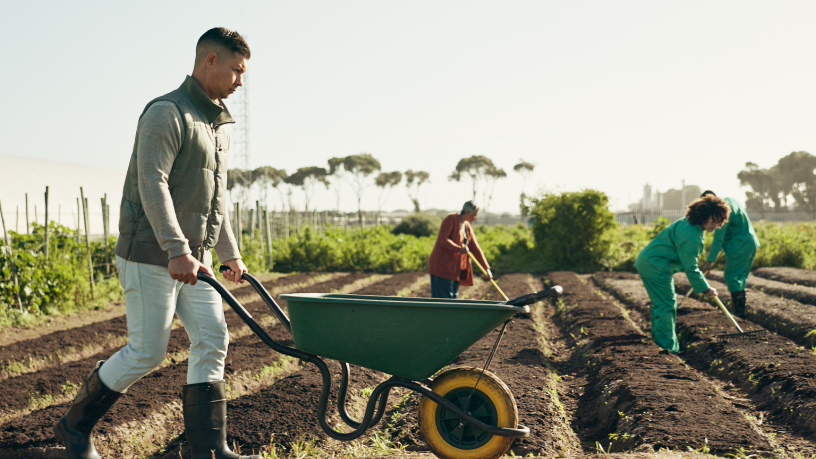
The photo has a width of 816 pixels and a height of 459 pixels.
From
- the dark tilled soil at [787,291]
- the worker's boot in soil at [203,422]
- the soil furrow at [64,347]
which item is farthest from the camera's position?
the dark tilled soil at [787,291]

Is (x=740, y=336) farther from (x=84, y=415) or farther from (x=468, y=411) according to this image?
(x=84, y=415)

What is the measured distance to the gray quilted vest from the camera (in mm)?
2293

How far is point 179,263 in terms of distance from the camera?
7.11 feet

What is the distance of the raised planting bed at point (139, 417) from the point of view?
2943 millimetres

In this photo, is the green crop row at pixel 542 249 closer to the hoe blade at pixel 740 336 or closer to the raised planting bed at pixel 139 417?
the hoe blade at pixel 740 336

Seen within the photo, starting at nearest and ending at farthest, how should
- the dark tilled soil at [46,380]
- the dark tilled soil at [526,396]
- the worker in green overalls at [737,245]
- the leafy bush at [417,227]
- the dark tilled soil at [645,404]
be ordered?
the dark tilled soil at [645,404]
the dark tilled soil at [526,396]
the dark tilled soil at [46,380]
the worker in green overalls at [737,245]
the leafy bush at [417,227]

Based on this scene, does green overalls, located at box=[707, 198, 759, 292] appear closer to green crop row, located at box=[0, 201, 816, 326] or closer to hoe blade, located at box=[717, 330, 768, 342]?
hoe blade, located at box=[717, 330, 768, 342]

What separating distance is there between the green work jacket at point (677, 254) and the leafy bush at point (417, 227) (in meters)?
18.1

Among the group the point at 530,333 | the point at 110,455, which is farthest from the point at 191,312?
the point at 530,333

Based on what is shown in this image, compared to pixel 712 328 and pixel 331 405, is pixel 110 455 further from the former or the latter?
pixel 712 328

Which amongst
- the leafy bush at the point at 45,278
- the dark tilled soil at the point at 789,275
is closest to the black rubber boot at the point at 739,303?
the dark tilled soil at the point at 789,275

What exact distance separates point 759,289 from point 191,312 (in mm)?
9447

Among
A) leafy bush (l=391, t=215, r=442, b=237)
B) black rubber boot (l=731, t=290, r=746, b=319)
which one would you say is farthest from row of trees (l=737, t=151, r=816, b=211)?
black rubber boot (l=731, t=290, r=746, b=319)

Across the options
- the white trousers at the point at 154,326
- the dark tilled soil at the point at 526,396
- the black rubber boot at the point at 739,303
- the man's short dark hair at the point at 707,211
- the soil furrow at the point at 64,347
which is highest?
the man's short dark hair at the point at 707,211
